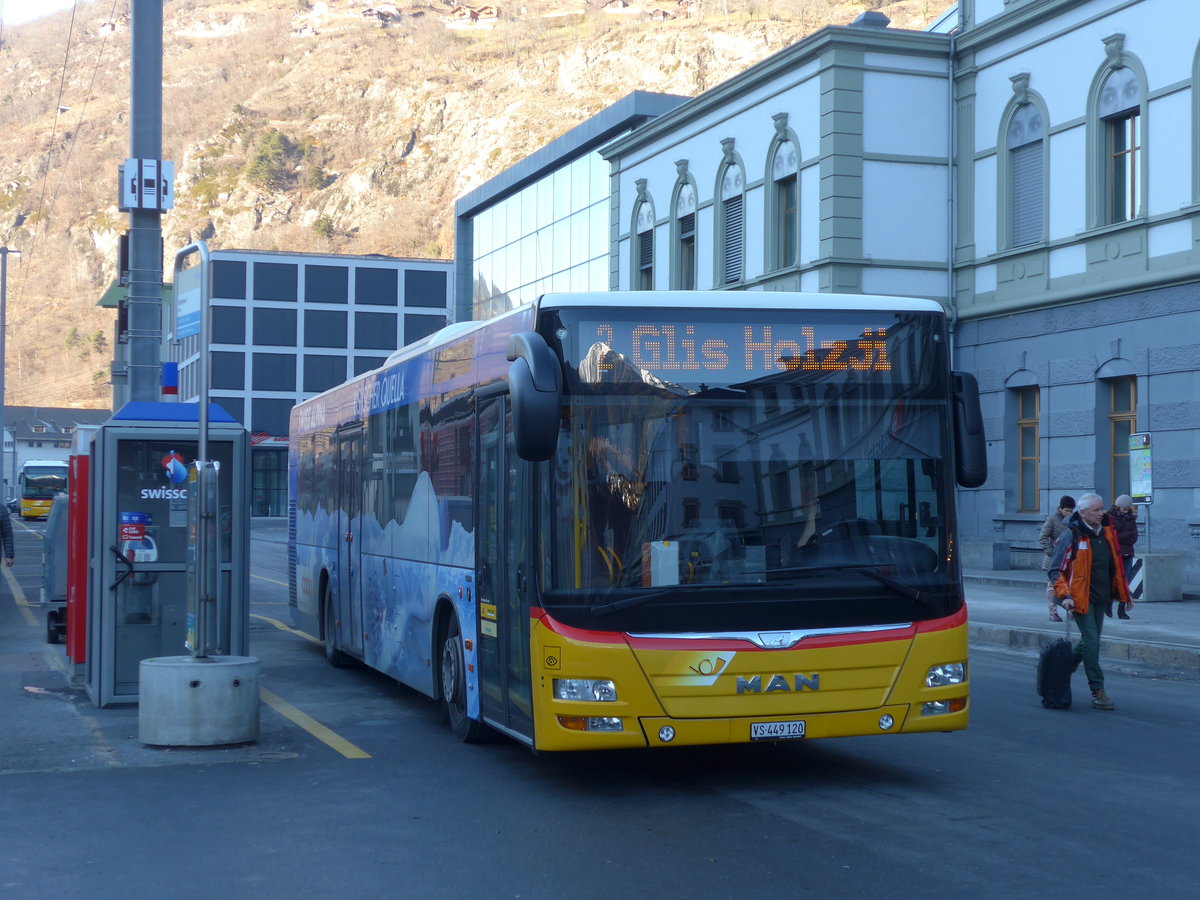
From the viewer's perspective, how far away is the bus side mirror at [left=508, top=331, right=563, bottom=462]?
7.23 m

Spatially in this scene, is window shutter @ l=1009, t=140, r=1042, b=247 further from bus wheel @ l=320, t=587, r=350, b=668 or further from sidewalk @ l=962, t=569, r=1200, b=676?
bus wheel @ l=320, t=587, r=350, b=668

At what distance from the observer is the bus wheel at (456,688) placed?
9297mm

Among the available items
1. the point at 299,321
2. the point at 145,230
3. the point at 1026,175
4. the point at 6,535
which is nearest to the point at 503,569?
the point at 145,230

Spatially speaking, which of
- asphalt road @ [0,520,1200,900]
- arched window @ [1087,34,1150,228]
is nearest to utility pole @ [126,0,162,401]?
asphalt road @ [0,520,1200,900]

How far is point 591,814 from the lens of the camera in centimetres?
736

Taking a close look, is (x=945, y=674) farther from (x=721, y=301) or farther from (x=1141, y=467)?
(x=1141, y=467)

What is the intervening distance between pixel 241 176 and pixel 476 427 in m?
159

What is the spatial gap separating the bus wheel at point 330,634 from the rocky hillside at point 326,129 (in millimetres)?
124511

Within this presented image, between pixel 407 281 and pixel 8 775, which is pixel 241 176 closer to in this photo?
pixel 407 281

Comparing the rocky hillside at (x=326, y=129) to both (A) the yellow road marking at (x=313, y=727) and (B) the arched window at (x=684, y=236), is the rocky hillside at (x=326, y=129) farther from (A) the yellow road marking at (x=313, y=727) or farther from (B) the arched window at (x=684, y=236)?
(A) the yellow road marking at (x=313, y=727)

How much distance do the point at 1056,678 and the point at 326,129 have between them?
165549 mm

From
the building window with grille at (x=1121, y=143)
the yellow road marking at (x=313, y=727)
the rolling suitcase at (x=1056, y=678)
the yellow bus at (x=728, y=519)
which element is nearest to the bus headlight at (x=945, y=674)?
the yellow bus at (x=728, y=519)

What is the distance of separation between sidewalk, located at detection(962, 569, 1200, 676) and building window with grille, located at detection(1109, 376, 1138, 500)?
8.27ft

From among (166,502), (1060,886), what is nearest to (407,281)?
(166,502)
